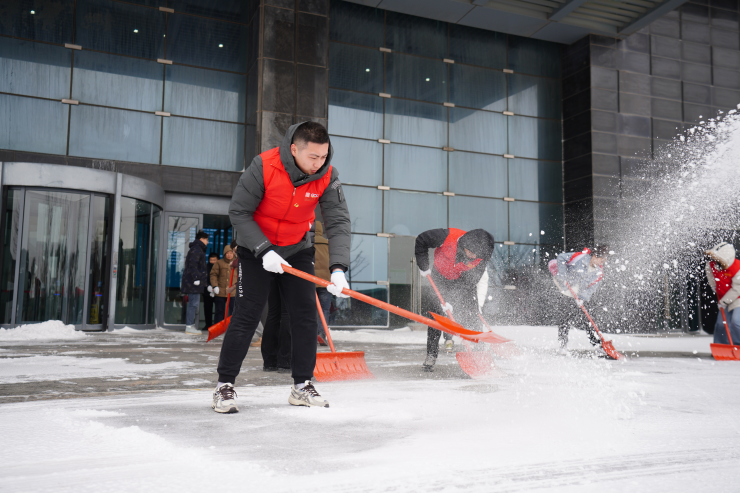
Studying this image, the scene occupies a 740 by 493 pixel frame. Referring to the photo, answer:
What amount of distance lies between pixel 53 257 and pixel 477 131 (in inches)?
354

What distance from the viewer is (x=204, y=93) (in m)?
11.7

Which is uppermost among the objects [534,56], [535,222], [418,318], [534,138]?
[534,56]

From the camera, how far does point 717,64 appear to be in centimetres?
1422

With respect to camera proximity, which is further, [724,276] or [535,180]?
[535,180]

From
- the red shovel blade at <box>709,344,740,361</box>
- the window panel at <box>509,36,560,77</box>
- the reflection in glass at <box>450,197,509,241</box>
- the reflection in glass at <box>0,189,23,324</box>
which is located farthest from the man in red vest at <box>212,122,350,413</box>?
the window panel at <box>509,36,560,77</box>

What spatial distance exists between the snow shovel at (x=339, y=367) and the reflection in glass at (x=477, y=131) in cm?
945

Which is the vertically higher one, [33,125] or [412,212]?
[33,125]

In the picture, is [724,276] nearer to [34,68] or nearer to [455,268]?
[455,268]

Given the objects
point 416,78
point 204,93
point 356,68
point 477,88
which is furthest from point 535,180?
point 204,93

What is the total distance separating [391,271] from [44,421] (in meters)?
9.83

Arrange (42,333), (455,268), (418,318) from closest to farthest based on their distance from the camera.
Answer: (418,318) < (455,268) < (42,333)

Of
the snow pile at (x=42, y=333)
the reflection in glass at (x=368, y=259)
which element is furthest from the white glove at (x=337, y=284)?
the reflection in glass at (x=368, y=259)

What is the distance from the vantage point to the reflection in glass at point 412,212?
12.4m

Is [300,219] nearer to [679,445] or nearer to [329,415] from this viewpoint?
[329,415]
